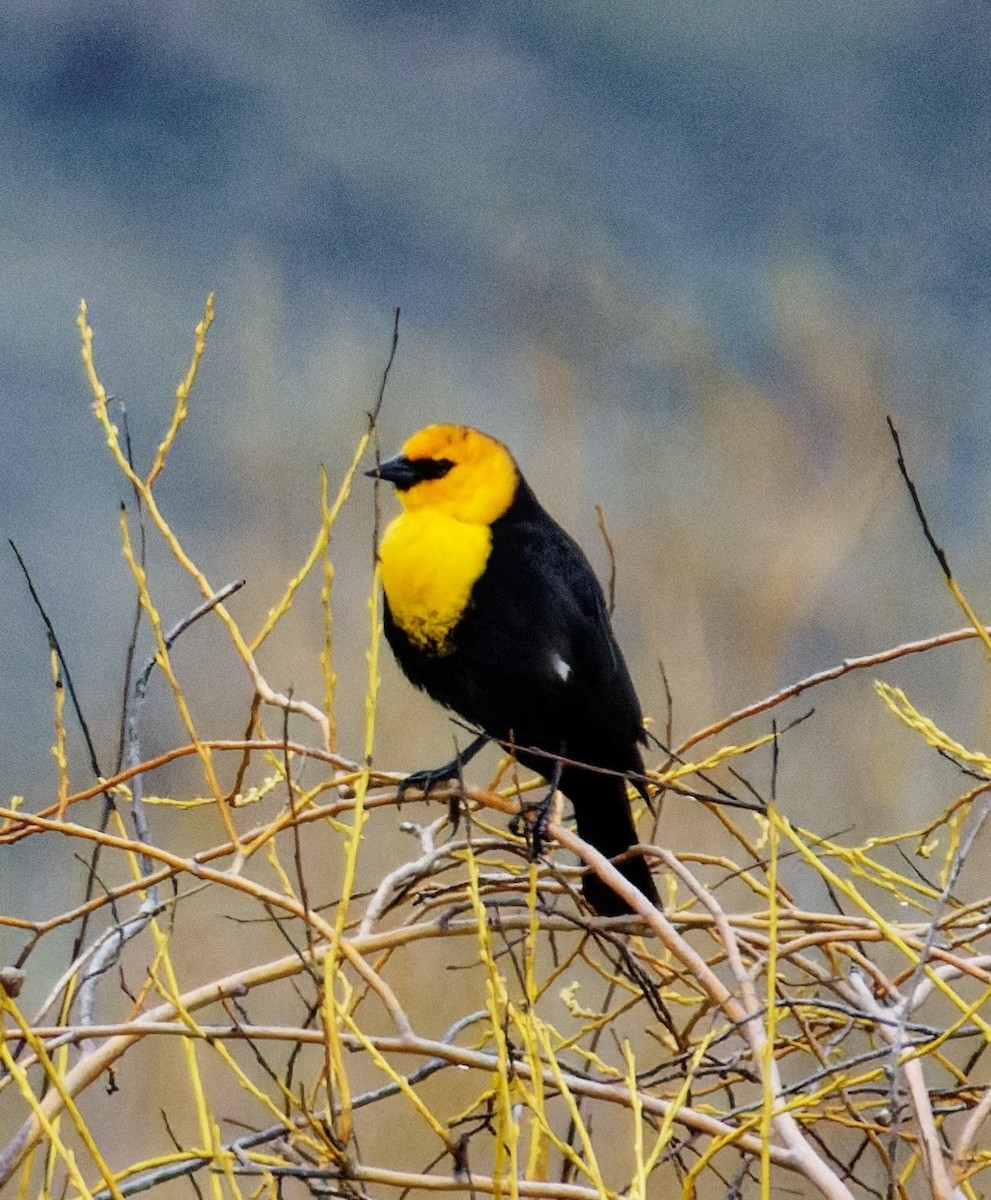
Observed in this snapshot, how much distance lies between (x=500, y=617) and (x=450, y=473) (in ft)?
0.41

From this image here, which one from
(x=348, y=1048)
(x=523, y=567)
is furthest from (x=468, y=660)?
(x=348, y=1048)

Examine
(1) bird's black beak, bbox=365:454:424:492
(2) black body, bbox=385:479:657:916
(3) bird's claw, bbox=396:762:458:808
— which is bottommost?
(3) bird's claw, bbox=396:762:458:808

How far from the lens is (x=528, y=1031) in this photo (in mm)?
559

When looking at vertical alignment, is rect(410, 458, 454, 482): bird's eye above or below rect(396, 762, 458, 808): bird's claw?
above

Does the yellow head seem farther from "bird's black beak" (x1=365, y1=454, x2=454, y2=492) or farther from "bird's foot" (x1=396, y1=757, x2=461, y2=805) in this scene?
"bird's foot" (x1=396, y1=757, x2=461, y2=805)

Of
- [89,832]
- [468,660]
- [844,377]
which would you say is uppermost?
[844,377]

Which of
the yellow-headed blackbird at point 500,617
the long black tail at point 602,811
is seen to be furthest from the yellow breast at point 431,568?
the long black tail at point 602,811

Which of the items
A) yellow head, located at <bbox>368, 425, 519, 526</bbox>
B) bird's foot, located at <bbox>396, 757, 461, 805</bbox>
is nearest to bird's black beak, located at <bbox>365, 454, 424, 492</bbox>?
yellow head, located at <bbox>368, 425, 519, 526</bbox>

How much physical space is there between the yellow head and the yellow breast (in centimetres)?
1

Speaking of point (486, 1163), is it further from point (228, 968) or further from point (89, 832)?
point (89, 832)

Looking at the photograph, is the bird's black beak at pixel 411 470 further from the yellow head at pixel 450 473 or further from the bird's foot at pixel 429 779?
the bird's foot at pixel 429 779

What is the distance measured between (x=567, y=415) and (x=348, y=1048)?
1146 millimetres

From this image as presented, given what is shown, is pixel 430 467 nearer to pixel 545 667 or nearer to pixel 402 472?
pixel 402 472

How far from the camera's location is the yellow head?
1177mm
